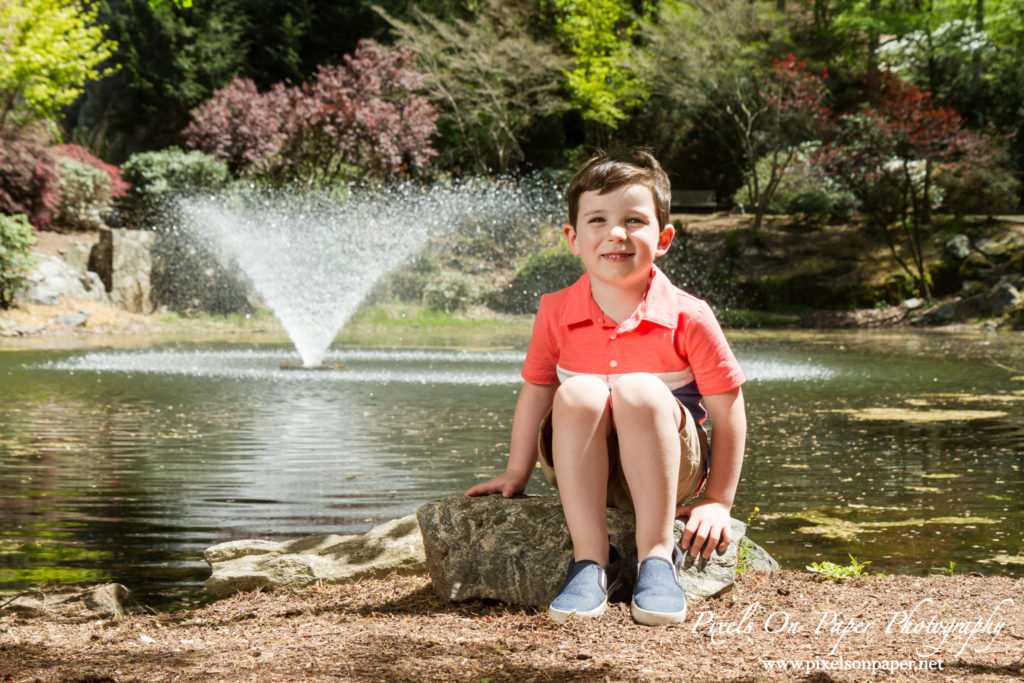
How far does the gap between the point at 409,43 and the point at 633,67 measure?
6.33 metres

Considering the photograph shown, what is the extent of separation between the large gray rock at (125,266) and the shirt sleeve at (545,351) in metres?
20.2

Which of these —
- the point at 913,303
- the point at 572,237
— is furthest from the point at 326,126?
the point at 572,237

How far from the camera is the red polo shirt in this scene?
9.77ft

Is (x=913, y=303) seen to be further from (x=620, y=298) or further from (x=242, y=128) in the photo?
(x=620, y=298)

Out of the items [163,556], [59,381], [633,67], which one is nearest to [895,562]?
[163,556]

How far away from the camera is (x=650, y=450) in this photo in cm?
280

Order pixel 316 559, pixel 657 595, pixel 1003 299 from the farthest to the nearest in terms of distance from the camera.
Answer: pixel 1003 299
pixel 316 559
pixel 657 595

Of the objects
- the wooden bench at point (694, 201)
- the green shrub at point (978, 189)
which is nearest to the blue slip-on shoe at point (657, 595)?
the green shrub at point (978, 189)

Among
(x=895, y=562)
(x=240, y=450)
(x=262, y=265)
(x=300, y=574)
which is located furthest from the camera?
(x=262, y=265)

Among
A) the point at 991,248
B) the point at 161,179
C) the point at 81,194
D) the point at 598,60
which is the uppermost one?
the point at 598,60

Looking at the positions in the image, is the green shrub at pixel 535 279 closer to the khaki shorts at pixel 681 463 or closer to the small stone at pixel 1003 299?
the small stone at pixel 1003 299

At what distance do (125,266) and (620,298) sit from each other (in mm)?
20524

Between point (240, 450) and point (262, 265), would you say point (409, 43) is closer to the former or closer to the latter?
point (262, 265)

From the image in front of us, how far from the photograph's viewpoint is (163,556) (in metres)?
4.19
